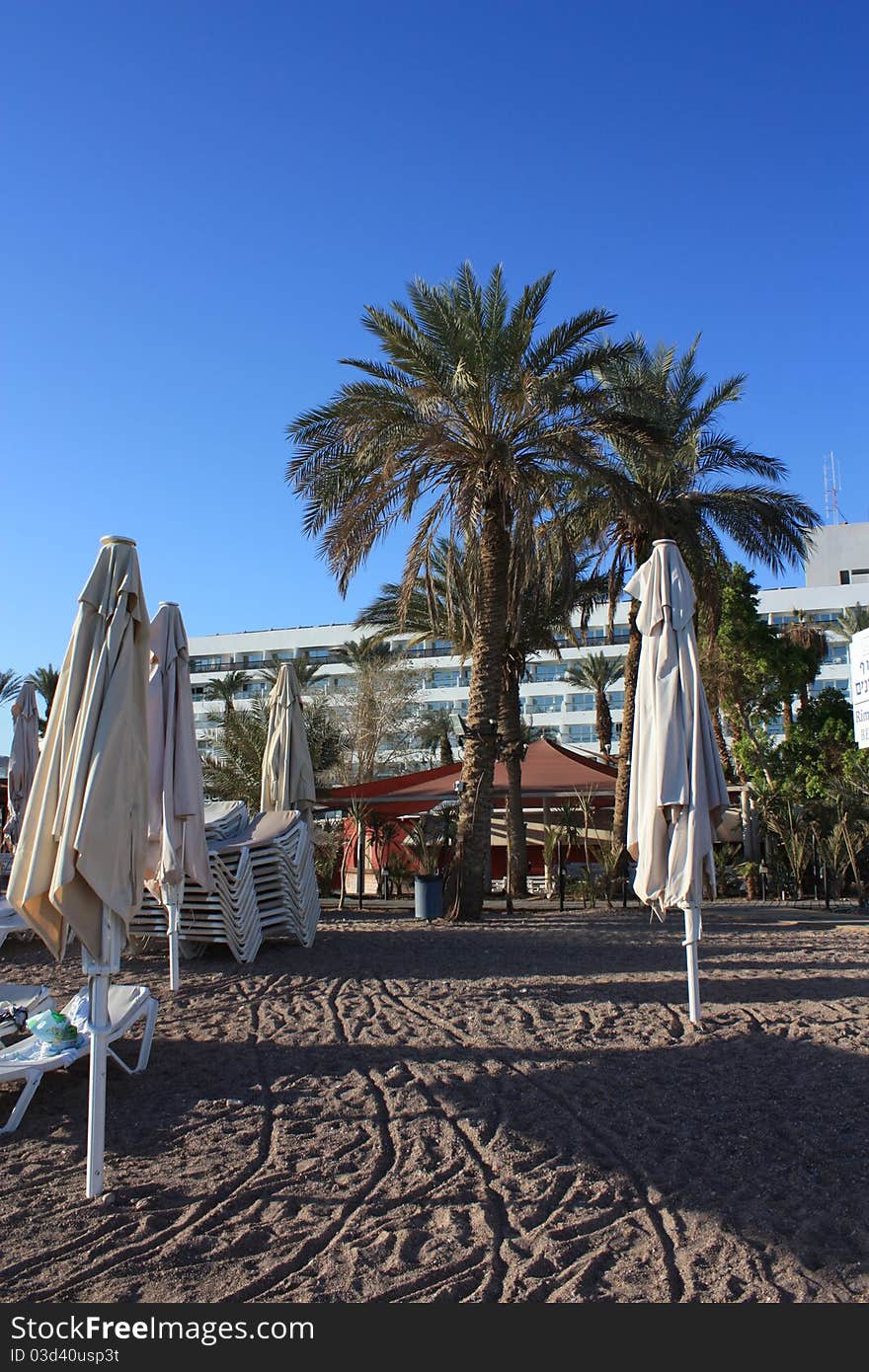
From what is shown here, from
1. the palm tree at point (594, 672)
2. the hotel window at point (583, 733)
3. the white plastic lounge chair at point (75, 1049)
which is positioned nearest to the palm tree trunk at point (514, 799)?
the white plastic lounge chair at point (75, 1049)

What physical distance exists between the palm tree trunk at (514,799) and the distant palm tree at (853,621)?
30933mm

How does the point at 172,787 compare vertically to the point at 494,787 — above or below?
above

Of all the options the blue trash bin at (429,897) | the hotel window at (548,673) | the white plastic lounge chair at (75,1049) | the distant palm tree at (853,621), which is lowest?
the blue trash bin at (429,897)

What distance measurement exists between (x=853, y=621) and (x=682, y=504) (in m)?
32.9

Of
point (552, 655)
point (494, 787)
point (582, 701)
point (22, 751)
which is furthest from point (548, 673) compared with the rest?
point (22, 751)

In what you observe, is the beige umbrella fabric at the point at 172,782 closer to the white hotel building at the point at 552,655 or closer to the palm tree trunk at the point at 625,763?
the palm tree trunk at the point at 625,763

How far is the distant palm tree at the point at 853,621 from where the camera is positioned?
154 feet

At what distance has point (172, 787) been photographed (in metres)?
8.03

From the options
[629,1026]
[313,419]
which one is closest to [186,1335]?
[629,1026]

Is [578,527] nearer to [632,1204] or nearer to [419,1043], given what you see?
[419,1043]

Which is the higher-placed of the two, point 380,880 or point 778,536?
point 778,536

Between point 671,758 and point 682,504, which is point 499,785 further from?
point 671,758

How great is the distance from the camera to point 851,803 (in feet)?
57.3

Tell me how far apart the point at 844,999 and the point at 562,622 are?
15.7m
